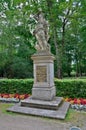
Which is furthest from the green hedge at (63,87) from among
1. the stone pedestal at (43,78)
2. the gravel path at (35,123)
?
the gravel path at (35,123)

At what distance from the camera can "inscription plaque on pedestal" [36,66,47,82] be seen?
26.6ft

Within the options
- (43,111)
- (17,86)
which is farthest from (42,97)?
(17,86)

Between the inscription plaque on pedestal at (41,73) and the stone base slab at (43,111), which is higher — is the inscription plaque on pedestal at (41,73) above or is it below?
above

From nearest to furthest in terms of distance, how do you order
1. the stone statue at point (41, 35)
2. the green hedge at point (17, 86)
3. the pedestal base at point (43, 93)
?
the pedestal base at point (43, 93), the stone statue at point (41, 35), the green hedge at point (17, 86)

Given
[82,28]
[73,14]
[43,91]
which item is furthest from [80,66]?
[43,91]

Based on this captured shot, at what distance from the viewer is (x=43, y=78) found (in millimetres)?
8141

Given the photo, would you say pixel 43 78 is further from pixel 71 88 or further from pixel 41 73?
pixel 71 88

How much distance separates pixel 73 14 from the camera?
1806 centimetres

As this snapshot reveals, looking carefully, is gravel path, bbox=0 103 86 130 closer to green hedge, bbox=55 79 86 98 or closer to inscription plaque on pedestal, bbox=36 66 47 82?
inscription plaque on pedestal, bbox=36 66 47 82

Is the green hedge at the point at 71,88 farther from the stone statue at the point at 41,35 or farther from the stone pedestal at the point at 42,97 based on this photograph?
the stone statue at the point at 41,35

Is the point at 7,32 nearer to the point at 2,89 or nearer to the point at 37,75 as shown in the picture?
the point at 2,89

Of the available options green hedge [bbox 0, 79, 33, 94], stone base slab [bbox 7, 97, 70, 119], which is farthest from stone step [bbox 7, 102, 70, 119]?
green hedge [bbox 0, 79, 33, 94]

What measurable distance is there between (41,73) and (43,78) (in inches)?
9.5

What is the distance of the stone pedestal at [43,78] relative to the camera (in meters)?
7.91
